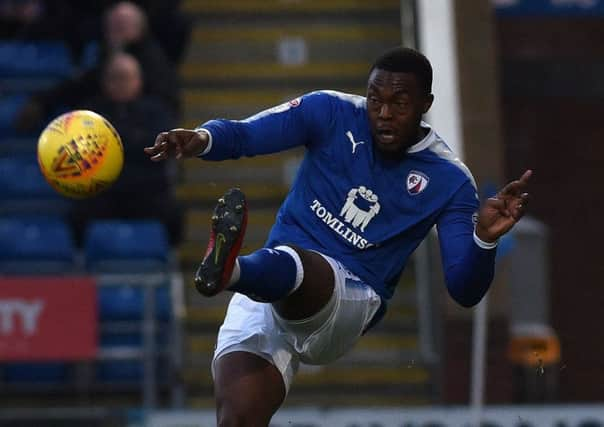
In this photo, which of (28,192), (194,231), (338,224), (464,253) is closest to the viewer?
(464,253)

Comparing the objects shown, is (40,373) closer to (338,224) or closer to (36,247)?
(36,247)

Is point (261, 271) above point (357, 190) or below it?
below

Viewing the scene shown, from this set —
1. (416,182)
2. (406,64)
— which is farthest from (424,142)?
(406,64)

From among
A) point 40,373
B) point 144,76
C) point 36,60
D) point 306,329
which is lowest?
point 40,373

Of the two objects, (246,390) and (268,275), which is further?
(246,390)

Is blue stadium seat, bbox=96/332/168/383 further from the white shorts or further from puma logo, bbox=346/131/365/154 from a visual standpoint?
puma logo, bbox=346/131/365/154

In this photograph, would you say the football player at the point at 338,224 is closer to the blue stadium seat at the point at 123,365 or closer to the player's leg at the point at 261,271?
the player's leg at the point at 261,271

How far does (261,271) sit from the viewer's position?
5.65m

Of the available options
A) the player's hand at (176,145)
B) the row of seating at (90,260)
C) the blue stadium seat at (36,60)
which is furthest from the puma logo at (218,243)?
the blue stadium seat at (36,60)

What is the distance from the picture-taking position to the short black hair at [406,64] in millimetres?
5957

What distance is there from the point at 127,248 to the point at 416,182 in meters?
4.59

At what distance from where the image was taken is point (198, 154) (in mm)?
5820

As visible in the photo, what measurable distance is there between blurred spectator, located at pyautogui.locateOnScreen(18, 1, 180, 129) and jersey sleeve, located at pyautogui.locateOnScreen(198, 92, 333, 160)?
4.89 m

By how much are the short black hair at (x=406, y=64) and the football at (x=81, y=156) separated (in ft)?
3.66
